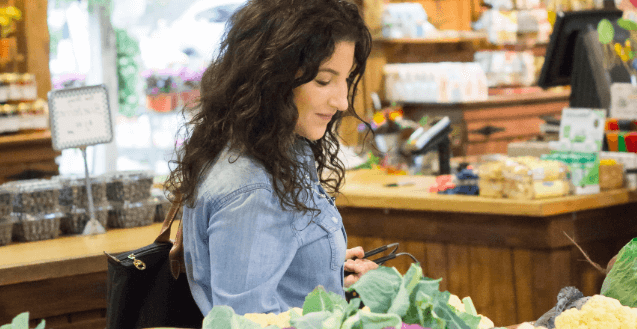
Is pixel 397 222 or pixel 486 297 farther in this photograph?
pixel 397 222

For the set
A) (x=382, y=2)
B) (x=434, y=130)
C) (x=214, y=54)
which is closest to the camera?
(x=214, y=54)

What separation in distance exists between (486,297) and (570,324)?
2.30m

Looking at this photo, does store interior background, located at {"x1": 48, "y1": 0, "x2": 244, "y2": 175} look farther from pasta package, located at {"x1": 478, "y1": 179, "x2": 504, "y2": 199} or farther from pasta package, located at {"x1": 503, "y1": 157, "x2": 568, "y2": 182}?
pasta package, located at {"x1": 503, "y1": 157, "x2": 568, "y2": 182}

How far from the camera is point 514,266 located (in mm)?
3176

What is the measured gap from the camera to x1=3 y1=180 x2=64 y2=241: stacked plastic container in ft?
8.64

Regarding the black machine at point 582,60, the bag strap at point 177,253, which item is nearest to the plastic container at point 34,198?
the bag strap at point 177,253

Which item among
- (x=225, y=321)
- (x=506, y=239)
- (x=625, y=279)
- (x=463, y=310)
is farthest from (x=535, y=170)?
(x=225, y=321)

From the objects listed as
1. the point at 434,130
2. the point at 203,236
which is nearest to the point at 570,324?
the point at 203,236

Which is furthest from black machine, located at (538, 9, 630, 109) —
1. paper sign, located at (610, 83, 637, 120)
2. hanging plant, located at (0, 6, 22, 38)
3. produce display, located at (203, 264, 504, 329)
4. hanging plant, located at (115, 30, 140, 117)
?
hanging plant, located at (115, 30, 140, 117)

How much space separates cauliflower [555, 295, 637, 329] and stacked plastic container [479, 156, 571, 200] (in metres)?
2.00

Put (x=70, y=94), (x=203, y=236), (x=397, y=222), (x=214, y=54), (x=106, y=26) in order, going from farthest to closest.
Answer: (x=106, y=26), (x=397, y=222), (x=70, y=94), (x=214, y=54), (x=203, y=236)

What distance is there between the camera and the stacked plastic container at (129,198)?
2.83m

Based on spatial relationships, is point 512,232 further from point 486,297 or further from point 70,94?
point 70,94

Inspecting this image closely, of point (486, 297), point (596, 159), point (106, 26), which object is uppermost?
point (106, 26)
